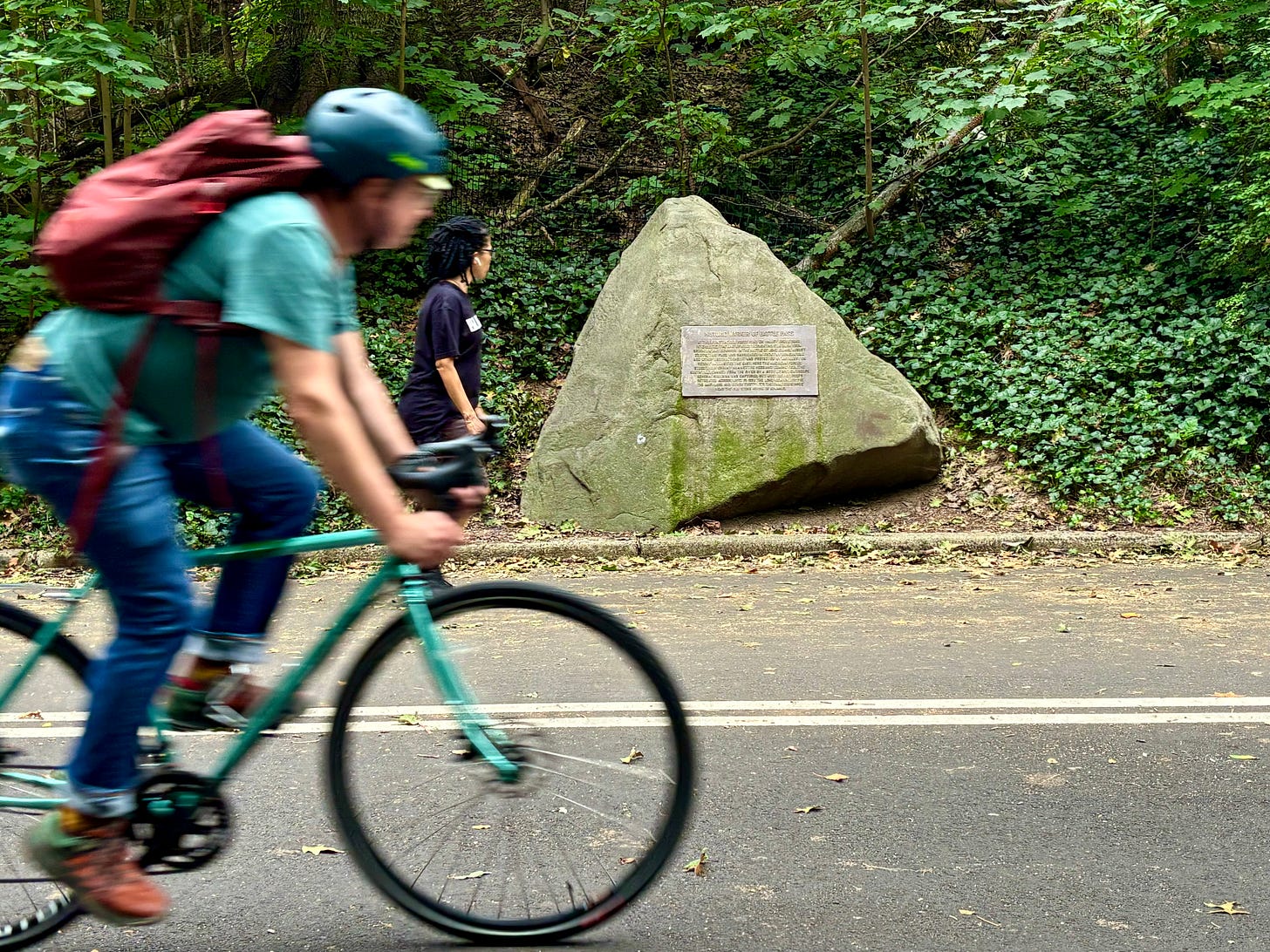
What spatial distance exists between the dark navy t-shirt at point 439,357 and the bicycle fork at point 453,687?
410 centimetres

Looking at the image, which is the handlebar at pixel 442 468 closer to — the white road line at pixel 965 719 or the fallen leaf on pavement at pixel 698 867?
the fallen leaf on pavement at pixel 698 867

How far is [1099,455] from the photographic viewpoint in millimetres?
9938

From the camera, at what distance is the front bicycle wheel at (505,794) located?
272 centimetres

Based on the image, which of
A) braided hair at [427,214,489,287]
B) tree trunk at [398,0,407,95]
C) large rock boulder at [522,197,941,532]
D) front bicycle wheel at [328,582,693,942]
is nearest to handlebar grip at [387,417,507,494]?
front bicycle wheel at [328,582,693,942]

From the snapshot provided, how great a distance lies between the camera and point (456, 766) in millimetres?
2828

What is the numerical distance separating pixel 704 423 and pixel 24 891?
7265mm

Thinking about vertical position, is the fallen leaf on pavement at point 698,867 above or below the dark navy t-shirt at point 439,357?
below

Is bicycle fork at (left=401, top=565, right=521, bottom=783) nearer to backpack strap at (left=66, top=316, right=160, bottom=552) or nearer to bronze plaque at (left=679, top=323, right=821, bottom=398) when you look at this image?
backpack strap at (left=66, top=316, right=160, bottom=552)

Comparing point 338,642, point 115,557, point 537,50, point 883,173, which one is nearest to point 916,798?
point 338,642

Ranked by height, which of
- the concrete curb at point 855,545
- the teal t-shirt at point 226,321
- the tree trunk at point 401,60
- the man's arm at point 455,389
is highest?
the tree trunk at point 401,60

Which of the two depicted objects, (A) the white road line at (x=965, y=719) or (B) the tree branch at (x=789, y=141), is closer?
(A) the white road line at (x=965, y=719)

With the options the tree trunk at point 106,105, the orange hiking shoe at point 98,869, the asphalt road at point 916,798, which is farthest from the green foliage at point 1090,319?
the orange hiking shoe at point 98,869

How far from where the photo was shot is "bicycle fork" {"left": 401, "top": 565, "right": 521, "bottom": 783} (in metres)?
2.65

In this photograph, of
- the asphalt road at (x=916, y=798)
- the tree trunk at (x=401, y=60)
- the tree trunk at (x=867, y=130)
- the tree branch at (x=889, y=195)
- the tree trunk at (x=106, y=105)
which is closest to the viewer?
the asphalt road at (x=916, y=798)
